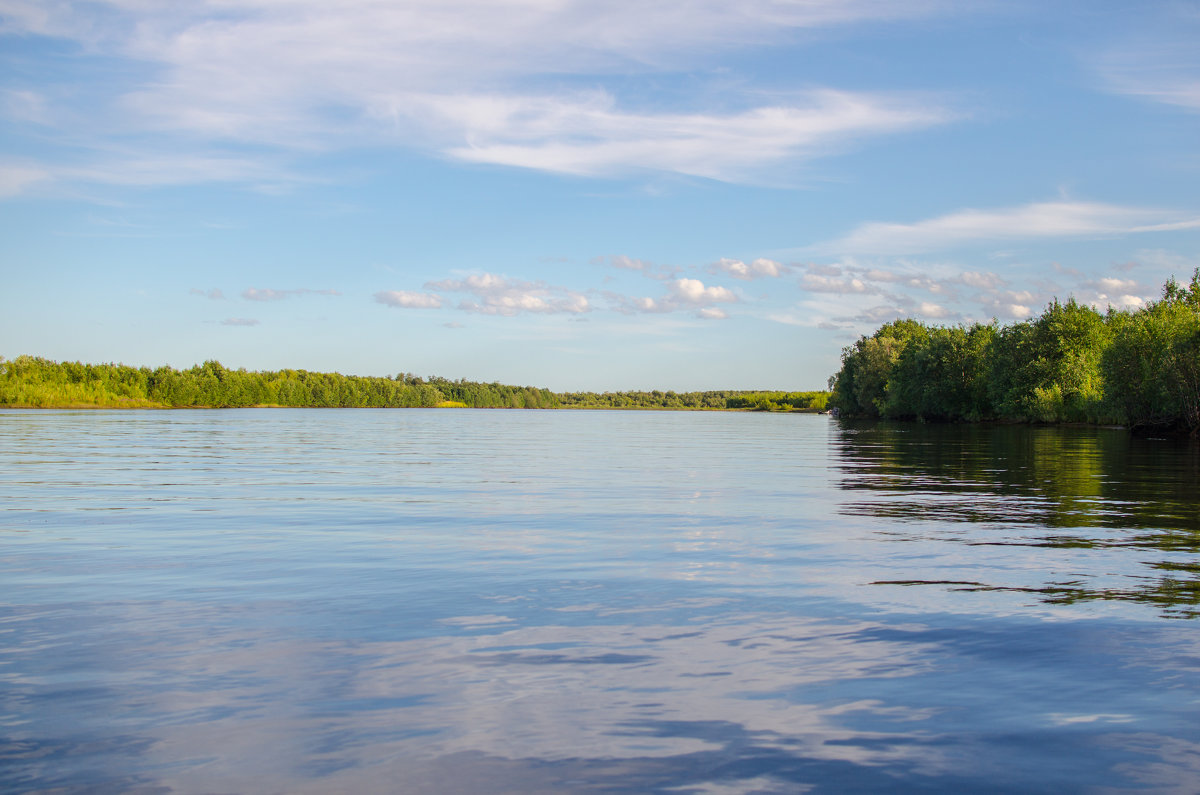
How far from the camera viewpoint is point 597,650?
29.6 feet

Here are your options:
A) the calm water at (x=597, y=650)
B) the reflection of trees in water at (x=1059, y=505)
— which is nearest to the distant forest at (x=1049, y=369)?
the reflection of trees in water at (x=1059, y=505)

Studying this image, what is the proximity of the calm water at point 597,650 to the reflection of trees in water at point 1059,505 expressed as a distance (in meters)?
0.16

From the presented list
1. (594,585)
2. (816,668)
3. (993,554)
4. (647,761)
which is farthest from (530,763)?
(993,554)

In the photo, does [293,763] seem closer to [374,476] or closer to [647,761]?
[647,761]

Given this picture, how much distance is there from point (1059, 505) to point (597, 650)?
18344 millimetres

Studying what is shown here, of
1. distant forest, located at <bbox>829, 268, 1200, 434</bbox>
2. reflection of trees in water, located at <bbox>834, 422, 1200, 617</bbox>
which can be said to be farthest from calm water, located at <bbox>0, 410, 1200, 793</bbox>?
distant forest, located at <bbox>829, 268, 1200, 434</bbox>

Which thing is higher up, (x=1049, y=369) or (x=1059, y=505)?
(x=1049, y=369)

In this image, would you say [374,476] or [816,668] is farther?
[374,476]

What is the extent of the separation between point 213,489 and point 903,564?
20.7 metres

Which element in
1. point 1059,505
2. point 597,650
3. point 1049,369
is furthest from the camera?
point 1049,369

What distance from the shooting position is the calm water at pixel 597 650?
6.24 m

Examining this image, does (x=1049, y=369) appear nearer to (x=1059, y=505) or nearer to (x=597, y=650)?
(x=1059, y=505)

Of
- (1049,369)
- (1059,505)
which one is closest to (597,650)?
(1059,505)

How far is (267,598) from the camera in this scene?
1146 cm
